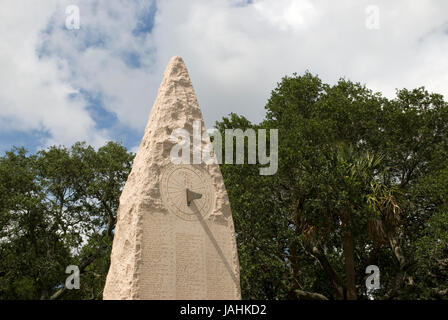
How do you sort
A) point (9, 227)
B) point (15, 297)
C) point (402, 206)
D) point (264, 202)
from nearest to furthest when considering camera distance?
1. point (402, 206)
2. point (264, 202)
3. point (9, 227)
4. point (15, 297)

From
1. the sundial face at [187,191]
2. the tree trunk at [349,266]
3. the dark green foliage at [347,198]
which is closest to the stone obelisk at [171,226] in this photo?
the sundial face at [187,191]

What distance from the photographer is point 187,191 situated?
31.7ft

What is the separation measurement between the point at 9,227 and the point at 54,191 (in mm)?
2376

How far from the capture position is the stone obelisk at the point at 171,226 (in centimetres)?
891

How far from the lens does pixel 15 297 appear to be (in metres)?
26.1

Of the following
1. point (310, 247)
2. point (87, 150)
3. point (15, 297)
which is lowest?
point (15, 297)

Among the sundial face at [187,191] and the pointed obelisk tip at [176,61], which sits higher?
the pointed obelisk tip at [176,61]

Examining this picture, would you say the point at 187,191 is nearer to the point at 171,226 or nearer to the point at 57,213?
the point at 171,226

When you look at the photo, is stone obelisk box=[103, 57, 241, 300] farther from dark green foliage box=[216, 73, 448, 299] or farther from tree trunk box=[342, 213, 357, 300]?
tree trunk box=[342, 213, 357, 300]

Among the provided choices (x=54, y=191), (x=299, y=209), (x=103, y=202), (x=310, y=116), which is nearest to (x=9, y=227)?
(x=54, y=191)

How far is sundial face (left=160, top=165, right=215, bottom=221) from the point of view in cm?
952

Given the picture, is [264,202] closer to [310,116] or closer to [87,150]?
[310,116]

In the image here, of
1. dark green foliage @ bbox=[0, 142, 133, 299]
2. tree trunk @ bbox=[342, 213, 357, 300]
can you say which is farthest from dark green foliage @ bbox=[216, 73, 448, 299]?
dark green foliage @ bbox=[0, 142, 133, 299]

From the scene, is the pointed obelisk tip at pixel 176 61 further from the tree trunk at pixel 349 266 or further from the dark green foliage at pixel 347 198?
the tree trunk at pixel 349 266
